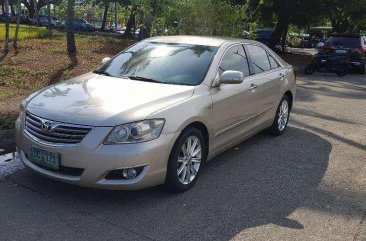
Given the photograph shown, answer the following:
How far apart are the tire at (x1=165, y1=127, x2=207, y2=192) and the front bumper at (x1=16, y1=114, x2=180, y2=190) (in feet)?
0.51

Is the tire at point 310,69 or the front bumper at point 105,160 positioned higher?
the front bumper at point 105,160

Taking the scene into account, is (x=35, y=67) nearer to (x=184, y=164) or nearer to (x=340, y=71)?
(x=184, y=164)

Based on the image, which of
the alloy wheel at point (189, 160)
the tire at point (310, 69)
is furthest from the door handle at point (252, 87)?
the tire at point (310, 69)

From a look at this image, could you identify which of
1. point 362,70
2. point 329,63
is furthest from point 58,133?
point 362,70

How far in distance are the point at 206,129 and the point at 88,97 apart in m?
1.26

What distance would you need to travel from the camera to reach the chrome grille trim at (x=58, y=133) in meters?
3.95

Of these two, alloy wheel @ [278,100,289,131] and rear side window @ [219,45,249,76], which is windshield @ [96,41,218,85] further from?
alloy wheel @ [278,100,289,131]

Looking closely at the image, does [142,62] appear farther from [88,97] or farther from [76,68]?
[76,68]

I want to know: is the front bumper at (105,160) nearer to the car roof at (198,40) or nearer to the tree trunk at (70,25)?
the car roof at (198,40)

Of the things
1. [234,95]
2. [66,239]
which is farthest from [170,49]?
[66,239]

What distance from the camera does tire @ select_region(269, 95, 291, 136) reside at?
6814mm

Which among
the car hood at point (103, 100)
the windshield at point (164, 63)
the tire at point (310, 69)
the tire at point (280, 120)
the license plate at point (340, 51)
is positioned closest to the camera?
the car hood at point (103, 100)

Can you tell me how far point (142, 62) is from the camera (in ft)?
17.9

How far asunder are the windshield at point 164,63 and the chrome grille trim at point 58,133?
132 cm
